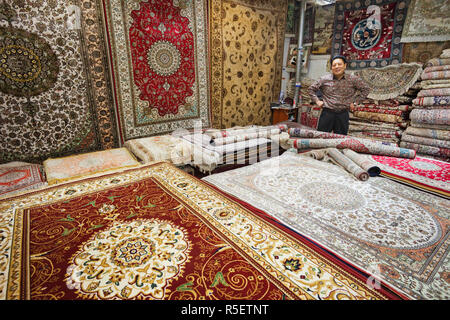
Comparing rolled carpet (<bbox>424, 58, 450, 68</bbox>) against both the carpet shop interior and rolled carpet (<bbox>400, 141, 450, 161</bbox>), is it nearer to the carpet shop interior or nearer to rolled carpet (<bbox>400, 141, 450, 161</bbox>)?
the carpet shop interior

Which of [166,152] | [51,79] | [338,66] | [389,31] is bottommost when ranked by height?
[166,152]

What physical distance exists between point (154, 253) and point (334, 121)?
10.6 feet

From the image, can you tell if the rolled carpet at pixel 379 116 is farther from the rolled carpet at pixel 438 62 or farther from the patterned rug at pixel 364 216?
the patterned rug at pixel 364 216

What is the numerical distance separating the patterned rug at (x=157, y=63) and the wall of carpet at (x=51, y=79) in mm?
231

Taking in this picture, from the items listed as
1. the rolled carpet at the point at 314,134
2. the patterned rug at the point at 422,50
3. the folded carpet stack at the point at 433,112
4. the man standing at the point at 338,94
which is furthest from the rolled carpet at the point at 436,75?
the rolled carpet at the point at 314,134

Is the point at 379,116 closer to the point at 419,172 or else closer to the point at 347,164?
the point at 419,172

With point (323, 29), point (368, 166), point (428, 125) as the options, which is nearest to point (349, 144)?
point (368, 166)

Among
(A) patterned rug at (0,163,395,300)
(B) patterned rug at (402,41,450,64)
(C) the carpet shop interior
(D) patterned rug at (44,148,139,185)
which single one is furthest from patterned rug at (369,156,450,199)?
(B) patterned rug at (402,41,450,64)

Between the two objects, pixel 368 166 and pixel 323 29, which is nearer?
pixel 368 166

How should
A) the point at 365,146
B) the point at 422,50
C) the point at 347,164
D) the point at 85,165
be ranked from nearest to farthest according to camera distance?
the point at 347,164, the point at 85,165, the point at 365,146, the point at 422,50

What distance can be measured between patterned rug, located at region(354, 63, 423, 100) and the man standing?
3.90 ft

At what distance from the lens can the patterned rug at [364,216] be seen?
1.05 meters

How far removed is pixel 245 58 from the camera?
444 cm
